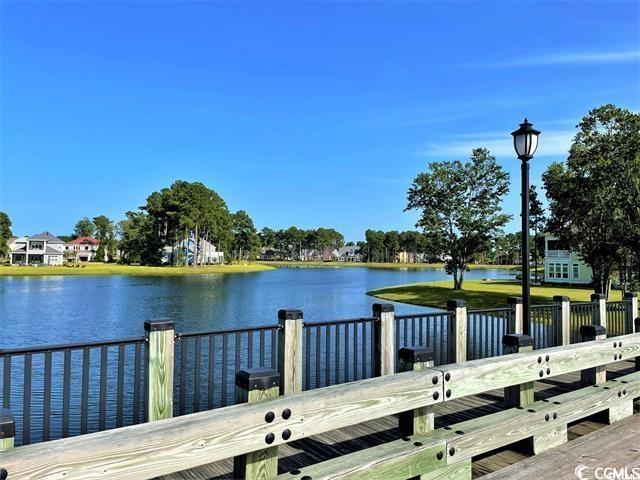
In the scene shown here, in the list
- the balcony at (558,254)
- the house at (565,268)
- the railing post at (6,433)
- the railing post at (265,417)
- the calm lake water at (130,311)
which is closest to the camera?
the railing post at (6,433)

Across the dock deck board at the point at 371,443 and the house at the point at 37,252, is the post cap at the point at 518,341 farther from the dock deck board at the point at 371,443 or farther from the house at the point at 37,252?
the house at the point at 37,252

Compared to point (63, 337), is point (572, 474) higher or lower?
higher

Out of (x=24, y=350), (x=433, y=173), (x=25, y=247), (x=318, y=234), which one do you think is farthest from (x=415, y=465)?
(x=318, y=234)

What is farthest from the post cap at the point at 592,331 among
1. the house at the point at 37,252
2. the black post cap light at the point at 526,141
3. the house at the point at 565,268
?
the house at the point at 37,252

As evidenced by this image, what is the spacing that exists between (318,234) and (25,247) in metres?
90.0

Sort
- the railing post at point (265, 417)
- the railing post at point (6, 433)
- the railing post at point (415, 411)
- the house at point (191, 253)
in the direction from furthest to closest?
the house at point (191, 253), the railing post at point (415, 411), the railing post at point (265, 417), the railing post at point (6, 433)

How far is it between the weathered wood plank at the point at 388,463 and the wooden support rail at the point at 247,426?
0.21 m

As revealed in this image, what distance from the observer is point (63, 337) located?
18391 mm

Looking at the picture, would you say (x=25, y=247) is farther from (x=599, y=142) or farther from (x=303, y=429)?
(x=303, y=429)

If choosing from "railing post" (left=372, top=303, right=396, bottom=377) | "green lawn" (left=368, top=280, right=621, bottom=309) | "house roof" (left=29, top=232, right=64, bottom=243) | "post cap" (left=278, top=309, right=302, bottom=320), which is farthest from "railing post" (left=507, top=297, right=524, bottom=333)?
"house roof" (left=29, top=232, right=64, bottom=243)

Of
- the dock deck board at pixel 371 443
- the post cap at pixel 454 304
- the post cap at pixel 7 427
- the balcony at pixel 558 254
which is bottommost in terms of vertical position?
the dock deck board at pixel 371 443

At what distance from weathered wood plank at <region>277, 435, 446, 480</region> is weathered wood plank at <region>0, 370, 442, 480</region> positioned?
0.91 feet

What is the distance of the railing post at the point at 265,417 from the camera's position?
9.72ft

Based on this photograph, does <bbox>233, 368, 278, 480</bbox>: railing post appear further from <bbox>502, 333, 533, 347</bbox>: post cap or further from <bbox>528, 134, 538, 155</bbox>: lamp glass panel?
<bbox>528, 134, 538, 155</bbox>: lamp glass panel
